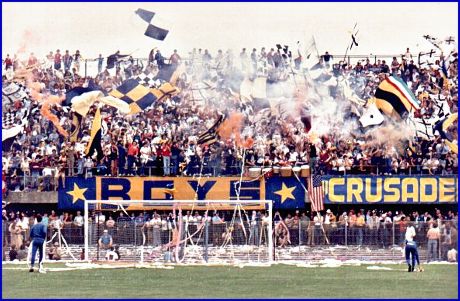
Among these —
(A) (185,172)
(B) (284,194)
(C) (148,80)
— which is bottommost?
(B) (284,194)

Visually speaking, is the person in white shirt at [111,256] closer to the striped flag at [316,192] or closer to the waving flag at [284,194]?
the waving flag at [284,194]

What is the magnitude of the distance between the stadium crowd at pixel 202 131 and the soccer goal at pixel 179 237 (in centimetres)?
356

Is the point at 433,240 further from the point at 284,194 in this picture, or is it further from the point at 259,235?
the point at 284,194

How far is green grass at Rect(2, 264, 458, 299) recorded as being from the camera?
2277 centimetres

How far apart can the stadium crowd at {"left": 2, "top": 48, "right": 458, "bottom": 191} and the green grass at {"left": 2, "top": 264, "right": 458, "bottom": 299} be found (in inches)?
327

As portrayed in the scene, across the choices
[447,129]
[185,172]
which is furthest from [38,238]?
[447,129]

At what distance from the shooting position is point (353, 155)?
132 ft

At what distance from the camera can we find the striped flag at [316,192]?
125 feet

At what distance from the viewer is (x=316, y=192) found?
1516 inches

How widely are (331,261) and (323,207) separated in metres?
5.37

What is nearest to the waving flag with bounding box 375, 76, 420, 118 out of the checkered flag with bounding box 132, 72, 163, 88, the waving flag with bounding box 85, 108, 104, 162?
the checkered flag with bounding box 132, 72, 163, 88

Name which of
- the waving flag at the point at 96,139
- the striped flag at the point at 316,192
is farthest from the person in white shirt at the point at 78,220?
the striped flag at the point at 316,192

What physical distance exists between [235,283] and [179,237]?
9.18 meters

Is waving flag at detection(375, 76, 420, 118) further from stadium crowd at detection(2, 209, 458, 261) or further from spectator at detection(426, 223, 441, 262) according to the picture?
spectator at detection(426, 223, 441, 262)
